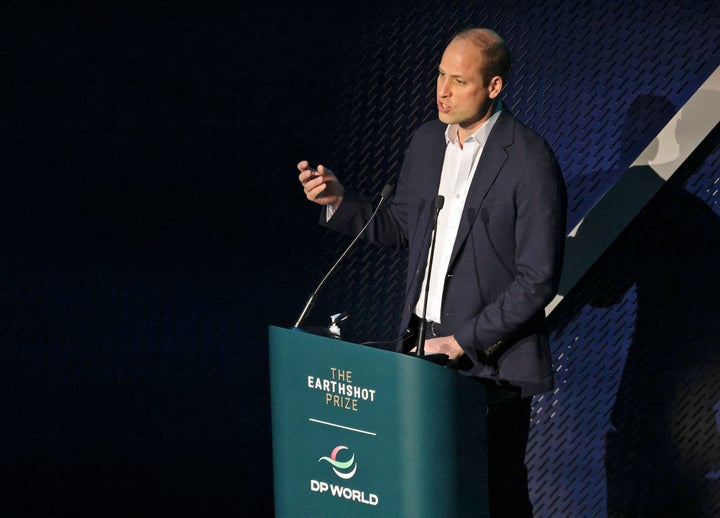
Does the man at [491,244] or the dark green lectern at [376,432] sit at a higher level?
the man at [491,244]

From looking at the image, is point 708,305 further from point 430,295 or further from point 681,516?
point 430,295

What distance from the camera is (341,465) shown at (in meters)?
2.68

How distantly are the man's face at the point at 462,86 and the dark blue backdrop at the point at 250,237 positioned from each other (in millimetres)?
809

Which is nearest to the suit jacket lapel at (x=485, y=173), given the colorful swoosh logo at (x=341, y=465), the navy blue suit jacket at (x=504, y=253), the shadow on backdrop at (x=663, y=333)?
the navy blue suit jacket at (x=504, y=253)

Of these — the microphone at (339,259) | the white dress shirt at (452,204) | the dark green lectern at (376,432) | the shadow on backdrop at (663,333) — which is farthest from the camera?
the shadow on backdrop at (663,333)

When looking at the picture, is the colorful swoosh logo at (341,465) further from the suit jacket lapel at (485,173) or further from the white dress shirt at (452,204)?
the suit jacket lapel at (485,173)

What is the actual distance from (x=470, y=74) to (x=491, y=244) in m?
0.41

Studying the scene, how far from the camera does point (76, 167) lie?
396 cm

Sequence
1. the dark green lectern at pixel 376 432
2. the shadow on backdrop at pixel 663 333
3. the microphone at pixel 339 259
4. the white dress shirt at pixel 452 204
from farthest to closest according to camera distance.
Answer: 1. the shadow on backdrop at pixel 663 333
2. the white dress shirt at pixel 452 204
3. the microphone at pixel 339 259
4. the dark green lectern at pixel 376 432

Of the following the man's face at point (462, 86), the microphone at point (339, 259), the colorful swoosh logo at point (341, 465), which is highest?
the man's face at point (462, 86)

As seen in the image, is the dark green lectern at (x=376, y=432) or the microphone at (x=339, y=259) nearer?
the dark green lectern at (x=376, y=432)

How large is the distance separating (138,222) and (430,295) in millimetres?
1385

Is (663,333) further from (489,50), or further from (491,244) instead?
(489,50)

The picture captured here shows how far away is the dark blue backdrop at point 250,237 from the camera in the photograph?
11.6ft
